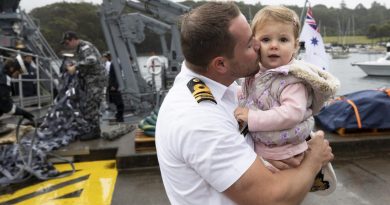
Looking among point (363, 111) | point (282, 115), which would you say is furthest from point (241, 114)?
point (363, 111)

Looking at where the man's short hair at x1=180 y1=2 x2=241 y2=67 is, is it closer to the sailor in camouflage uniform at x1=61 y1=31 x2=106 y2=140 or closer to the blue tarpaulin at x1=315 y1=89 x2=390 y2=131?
the blue tarpaulin at x1=315 y1=89 x2=390 y2=131

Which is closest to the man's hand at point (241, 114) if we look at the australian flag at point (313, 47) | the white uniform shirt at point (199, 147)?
the white uniform shirt at point (199, 147)

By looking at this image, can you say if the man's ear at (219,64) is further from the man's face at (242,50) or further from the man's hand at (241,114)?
the man's hand at (241,114)

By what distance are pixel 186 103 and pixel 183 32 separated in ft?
0.82

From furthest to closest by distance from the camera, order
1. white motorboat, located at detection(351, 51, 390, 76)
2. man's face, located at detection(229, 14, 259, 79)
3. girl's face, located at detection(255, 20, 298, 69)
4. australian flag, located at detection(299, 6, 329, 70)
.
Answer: white motorboat, located at detection(351, 51, 390, 76) → australian flag, located at detection(299, 6, 329, 70) → girl's face, located at detection(255, 20, 298, 69) → man's face, located at detection(229, 14, 259, 79)

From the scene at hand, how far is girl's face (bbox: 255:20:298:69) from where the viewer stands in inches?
68.2

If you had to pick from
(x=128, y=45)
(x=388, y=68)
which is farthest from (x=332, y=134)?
(x=388, y=68)

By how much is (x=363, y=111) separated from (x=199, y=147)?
467cm

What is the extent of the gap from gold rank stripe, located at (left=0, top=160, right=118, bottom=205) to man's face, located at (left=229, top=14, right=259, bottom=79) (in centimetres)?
317

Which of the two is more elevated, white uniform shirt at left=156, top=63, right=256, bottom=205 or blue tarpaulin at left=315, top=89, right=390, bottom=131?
white uniform shirt at left=156, top=63, right=256, bottom=205

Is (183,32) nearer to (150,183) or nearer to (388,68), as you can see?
(150,183)

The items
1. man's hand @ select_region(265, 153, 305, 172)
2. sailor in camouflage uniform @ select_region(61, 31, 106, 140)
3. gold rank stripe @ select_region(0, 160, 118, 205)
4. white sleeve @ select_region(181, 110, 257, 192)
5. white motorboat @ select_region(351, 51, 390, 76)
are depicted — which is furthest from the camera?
white motorboat @ select_region(351, 51, 390, 76)

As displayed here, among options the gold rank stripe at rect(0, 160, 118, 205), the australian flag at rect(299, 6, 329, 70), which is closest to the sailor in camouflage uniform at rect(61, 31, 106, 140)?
the gold rank stripe at rect(0, 160, 118, 205)

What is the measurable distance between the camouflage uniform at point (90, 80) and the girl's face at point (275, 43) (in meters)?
4.97
